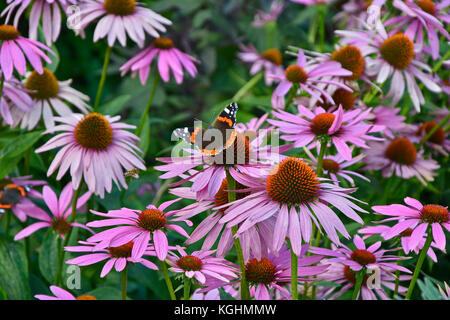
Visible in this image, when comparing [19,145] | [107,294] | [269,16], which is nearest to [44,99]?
[19,145]

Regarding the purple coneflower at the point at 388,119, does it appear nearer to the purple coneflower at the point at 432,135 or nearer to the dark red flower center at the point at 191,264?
the purple coneflower at the point at 432,135

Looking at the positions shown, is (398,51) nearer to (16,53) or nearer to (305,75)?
(305,75)

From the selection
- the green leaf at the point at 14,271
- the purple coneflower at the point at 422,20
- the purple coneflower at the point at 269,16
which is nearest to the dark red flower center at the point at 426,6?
the purple coneflower at the point at 422,20

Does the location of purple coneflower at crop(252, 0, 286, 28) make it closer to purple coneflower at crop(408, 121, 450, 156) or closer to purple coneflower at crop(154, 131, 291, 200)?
purple coneflower at crop(408, 121, 450, 156)

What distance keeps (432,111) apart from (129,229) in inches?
33.9

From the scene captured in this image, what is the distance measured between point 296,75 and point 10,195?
57cm

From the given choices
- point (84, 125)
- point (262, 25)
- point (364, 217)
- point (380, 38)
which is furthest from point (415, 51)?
point (262, 25)

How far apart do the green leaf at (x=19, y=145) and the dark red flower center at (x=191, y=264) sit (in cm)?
48

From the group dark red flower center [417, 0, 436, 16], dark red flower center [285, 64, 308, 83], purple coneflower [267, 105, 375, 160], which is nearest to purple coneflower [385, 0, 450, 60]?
dark red flower center [417, 0, 436, 16]

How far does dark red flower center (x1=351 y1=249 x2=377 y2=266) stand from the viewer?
664mm

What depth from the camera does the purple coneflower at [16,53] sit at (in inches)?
34.9

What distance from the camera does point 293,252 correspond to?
0.56 m

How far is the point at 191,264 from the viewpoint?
1.96 ft

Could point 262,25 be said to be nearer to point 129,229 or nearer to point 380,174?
point 380,174
